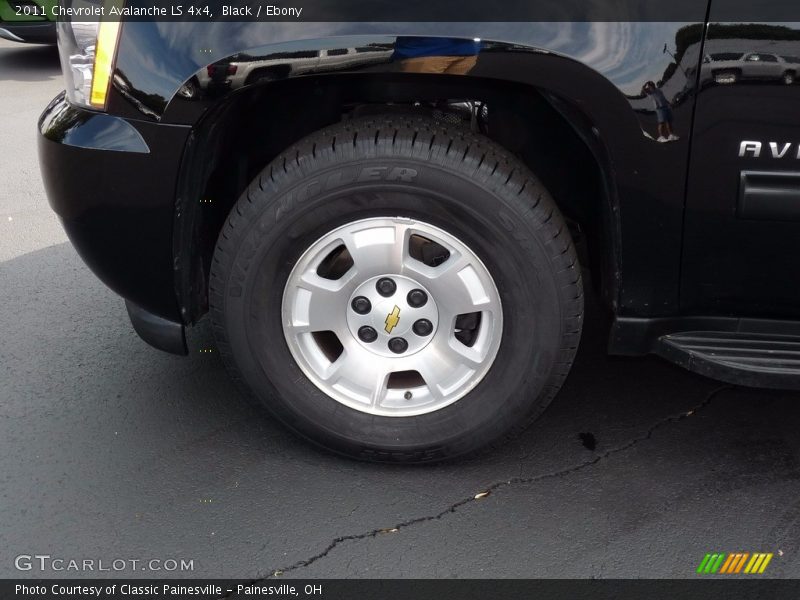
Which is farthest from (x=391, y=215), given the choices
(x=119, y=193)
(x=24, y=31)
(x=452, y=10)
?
(x=24, y=31)

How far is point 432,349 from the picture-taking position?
8.91ft

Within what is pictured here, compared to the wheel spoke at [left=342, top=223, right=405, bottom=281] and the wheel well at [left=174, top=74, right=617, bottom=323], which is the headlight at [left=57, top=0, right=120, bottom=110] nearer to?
the wheel well at [left=174, top=74, right=617, bottom=323]

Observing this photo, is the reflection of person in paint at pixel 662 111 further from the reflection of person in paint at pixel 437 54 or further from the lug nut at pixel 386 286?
the lug nut at pixel 386 286

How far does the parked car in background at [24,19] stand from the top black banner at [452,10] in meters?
6.49

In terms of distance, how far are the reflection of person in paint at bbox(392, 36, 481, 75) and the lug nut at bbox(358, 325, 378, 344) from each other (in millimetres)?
763

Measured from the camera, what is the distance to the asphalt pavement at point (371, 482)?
8.06 ft

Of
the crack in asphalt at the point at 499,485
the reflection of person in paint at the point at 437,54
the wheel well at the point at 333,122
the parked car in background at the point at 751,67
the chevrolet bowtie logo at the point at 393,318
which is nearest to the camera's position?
the parked car in background at the point at 751,67

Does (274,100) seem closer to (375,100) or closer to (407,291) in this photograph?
(375,100)

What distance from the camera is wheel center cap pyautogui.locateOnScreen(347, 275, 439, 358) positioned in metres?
2.65

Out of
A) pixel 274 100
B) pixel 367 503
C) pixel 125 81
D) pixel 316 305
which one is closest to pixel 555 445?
pixel 367 503
